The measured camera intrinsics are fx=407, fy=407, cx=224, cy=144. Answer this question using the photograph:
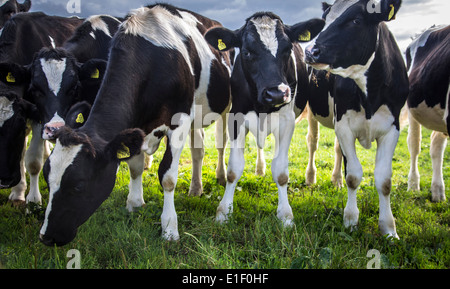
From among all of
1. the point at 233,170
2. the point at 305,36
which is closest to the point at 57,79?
the point at 233,170

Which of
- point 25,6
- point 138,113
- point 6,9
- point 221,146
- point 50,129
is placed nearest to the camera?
point 50,129

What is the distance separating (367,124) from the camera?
474 cm

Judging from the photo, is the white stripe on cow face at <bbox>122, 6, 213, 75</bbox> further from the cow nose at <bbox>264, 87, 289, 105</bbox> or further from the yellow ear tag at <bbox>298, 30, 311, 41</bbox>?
the yellow ear tag at <bbox>298, 30, 311, 41</bbox>

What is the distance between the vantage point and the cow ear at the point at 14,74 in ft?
16.0

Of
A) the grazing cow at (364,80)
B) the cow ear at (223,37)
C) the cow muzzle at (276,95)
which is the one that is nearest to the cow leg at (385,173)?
the grazing cow at (364,80)

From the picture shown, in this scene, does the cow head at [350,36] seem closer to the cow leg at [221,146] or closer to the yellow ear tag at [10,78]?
the cow leg at [221,146]

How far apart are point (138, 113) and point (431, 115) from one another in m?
4.11

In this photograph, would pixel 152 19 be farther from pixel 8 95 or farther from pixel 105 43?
pixel 8 95

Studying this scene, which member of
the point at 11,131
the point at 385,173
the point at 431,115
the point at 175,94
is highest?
the point at 175,94

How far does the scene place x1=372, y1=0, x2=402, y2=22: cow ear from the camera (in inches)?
167

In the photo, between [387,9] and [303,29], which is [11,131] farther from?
[387,9]

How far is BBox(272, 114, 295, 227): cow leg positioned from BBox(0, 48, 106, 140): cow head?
2.34m

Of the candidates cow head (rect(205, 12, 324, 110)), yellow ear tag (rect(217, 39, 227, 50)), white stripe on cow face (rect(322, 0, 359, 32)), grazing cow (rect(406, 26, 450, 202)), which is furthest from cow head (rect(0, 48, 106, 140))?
grazing cow (rect(406, 26, 450, 202))
